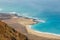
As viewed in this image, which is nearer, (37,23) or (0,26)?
(0,26)

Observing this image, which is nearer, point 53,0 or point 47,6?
point 47,6

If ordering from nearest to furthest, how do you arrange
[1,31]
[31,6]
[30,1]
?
[1,31] → [31,6] → [30,1]

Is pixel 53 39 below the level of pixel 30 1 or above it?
below

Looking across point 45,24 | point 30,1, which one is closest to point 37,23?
point 45,24

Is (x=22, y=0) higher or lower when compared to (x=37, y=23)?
higher

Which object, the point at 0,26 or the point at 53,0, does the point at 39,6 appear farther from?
the point at 0,26

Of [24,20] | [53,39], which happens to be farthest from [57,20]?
[53,39]

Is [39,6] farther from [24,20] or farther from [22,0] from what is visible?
[24,20]

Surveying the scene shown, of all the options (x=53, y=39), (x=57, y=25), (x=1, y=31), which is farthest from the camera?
(x=57, y=25)

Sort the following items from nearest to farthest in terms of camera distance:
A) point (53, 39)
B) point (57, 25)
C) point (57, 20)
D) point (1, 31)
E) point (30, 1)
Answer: point (1, 31), point (53, 39), point (57, 25), point (57, 20), point (30, 1)
